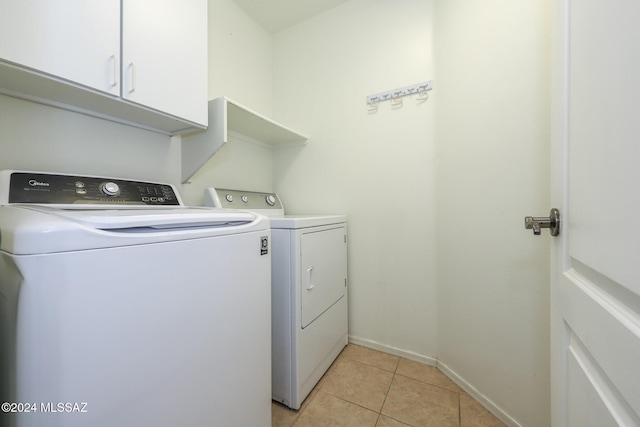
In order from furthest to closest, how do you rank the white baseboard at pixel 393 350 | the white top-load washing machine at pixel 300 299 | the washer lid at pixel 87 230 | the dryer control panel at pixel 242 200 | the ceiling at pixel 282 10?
the ceiling at pixel 282 10
the white baseboard at pixel 393 350
the dryer control panel at pixel 242 200
the white top-load washing machine at pixel 300 299
the washer lid at pixel 87 230

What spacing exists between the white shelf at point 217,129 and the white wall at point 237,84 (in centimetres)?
8

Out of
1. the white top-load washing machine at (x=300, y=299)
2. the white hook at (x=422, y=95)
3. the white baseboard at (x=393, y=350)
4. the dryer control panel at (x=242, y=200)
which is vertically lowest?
the white baseboard at (x=393, y=350)

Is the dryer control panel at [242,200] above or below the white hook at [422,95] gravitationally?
below

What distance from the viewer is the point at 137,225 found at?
0.61 meters

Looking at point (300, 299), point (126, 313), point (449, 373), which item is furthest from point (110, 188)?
point (449, 373)

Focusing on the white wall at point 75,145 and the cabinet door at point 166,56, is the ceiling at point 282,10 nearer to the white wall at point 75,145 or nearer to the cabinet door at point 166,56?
the cabinet door at point 166,56

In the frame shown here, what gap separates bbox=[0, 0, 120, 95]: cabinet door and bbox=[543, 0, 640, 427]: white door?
1.36 m

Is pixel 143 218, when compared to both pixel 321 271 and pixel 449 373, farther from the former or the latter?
pixel 449 373

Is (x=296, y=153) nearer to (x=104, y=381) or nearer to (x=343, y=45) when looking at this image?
(x=343, y=45)

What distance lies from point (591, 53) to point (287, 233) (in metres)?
1.14

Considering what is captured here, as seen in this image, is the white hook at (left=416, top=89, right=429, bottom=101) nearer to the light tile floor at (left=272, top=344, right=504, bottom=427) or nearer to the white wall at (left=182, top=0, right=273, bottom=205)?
the white wall at (left=182, top=0, right=273, bottom=205)

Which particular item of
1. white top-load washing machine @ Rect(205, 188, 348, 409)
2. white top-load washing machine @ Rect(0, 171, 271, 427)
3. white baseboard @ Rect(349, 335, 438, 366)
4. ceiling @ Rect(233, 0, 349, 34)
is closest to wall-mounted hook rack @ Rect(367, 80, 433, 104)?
ceiling @ Rect(233, 0, 349, 34)

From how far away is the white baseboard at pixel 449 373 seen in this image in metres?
1.15

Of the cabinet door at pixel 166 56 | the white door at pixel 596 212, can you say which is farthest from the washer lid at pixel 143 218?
the white door at pixel 596 212
